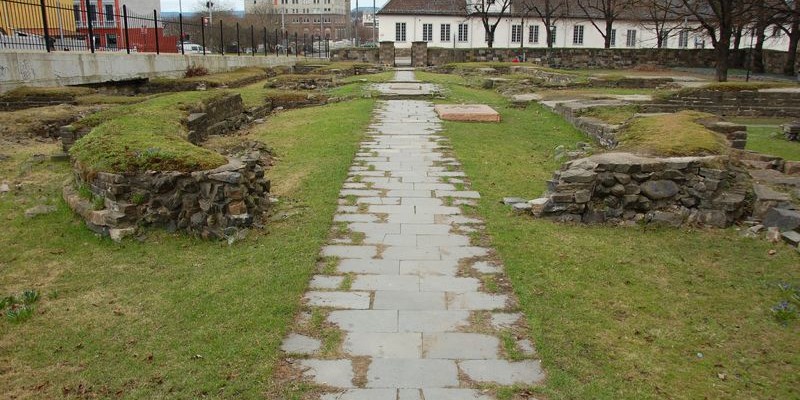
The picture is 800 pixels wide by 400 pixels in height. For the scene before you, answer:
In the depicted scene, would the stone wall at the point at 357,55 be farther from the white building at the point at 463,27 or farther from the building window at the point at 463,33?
the building window at the point at 463,33

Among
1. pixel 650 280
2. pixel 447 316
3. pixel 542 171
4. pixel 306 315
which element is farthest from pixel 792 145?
pixel 306 315

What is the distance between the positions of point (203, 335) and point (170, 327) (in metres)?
0.32

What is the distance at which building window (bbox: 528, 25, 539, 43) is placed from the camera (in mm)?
54719

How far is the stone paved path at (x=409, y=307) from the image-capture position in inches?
142

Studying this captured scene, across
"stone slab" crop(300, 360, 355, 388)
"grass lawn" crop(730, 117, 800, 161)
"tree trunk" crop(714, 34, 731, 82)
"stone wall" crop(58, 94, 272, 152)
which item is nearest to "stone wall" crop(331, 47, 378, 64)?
"tree trunk" crop(714, 34, 731, 82)

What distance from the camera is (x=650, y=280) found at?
5074mm

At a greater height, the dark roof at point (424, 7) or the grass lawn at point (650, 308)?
the dark roof at point (424, 7)

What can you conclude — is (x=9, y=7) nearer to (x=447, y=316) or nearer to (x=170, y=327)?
(x=170, y=327)

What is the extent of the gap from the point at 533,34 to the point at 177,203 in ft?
175

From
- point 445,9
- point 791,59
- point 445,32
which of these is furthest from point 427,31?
point 791,59

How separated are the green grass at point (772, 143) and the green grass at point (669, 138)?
2.40 metres

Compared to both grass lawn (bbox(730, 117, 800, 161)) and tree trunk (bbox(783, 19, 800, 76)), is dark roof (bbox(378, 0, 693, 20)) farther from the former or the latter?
grass lawn (bbox(730, 117, 800, 161))

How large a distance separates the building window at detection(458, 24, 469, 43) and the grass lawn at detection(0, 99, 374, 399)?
48782 millimetres

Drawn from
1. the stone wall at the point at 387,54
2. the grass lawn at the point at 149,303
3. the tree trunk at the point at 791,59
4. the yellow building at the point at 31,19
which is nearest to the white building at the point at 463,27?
the stone wall at the point at 387,54
